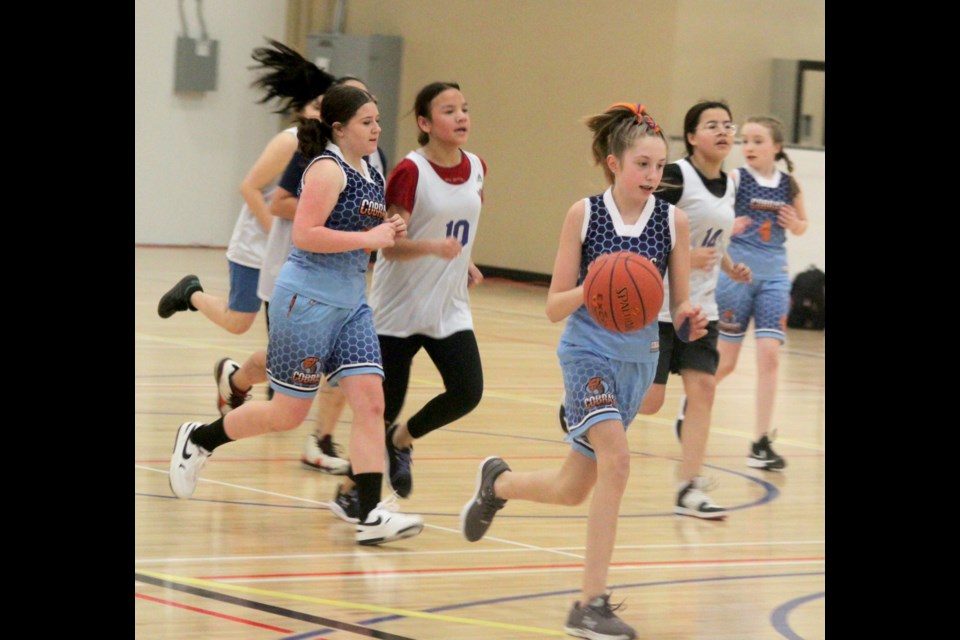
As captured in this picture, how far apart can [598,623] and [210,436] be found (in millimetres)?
1906

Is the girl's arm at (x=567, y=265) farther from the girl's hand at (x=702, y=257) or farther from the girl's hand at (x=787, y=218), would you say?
the girl's hand at (x=787, y=218)

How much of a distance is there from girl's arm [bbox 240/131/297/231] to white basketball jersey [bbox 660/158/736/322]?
180 cm

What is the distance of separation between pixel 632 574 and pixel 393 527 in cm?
83

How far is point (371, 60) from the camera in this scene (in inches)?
700

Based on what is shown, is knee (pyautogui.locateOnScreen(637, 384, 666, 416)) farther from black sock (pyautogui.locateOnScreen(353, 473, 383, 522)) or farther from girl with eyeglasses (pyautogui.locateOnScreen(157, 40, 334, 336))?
girl with eyeglasses (pyautogui.locateOnScreen(157, 40, 334, 336))

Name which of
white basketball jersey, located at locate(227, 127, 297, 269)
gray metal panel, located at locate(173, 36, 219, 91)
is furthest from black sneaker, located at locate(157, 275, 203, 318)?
gray metal panel, located at locate(173, 36, 219, 91)

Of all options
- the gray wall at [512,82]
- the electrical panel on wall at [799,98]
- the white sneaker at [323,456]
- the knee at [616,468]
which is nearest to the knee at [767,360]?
the white sneaker at [323,456]

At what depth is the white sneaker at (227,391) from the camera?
6617 millimetres

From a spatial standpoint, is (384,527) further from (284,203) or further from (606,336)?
(284,203)

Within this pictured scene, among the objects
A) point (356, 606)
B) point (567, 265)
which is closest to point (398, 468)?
point (356, 606)

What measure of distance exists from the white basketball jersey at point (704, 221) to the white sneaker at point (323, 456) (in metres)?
1.59

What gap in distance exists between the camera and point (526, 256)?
17.0 m
